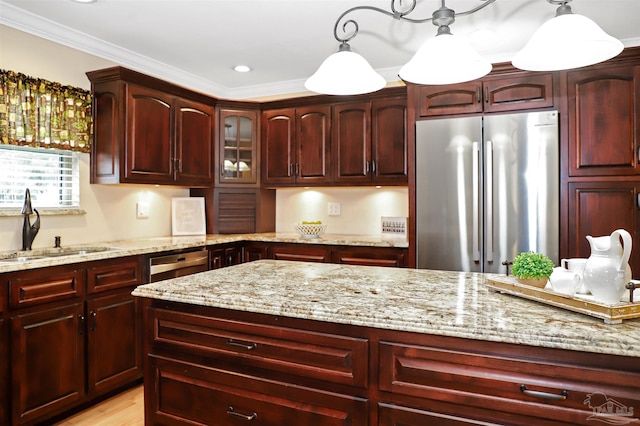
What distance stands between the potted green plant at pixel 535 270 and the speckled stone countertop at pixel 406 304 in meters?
0.08

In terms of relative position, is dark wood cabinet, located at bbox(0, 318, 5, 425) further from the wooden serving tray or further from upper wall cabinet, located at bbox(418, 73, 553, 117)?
upper wall cabinet, located at bbox(418, 73, 553, 117)

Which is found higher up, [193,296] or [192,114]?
[192,114]

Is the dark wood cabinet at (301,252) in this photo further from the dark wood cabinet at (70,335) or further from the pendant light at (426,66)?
the pendant light at (426,66)

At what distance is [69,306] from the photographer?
8.20ft

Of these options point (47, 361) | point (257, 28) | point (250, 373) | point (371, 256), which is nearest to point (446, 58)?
point (250, 373)

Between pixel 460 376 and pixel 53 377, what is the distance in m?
2.33

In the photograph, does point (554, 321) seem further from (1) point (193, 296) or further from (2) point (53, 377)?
(2) point (53, 377)

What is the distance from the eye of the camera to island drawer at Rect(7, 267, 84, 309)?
7.29 ft

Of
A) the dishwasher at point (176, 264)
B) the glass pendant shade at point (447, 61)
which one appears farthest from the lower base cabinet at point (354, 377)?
the dishwasher at point (176, 264)

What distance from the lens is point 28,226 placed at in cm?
274

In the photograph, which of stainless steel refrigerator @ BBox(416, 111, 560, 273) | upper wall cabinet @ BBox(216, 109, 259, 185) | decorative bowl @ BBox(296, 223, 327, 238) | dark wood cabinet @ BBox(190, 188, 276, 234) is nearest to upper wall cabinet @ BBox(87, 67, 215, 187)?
upper wall cabinet @ BBox(216, 109, 259, 185)

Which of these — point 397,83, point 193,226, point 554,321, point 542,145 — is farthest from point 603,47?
point 193,226

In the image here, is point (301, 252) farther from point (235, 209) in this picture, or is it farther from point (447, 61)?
point (447, 61)

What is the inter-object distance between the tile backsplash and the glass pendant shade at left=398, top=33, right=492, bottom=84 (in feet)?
8.45
